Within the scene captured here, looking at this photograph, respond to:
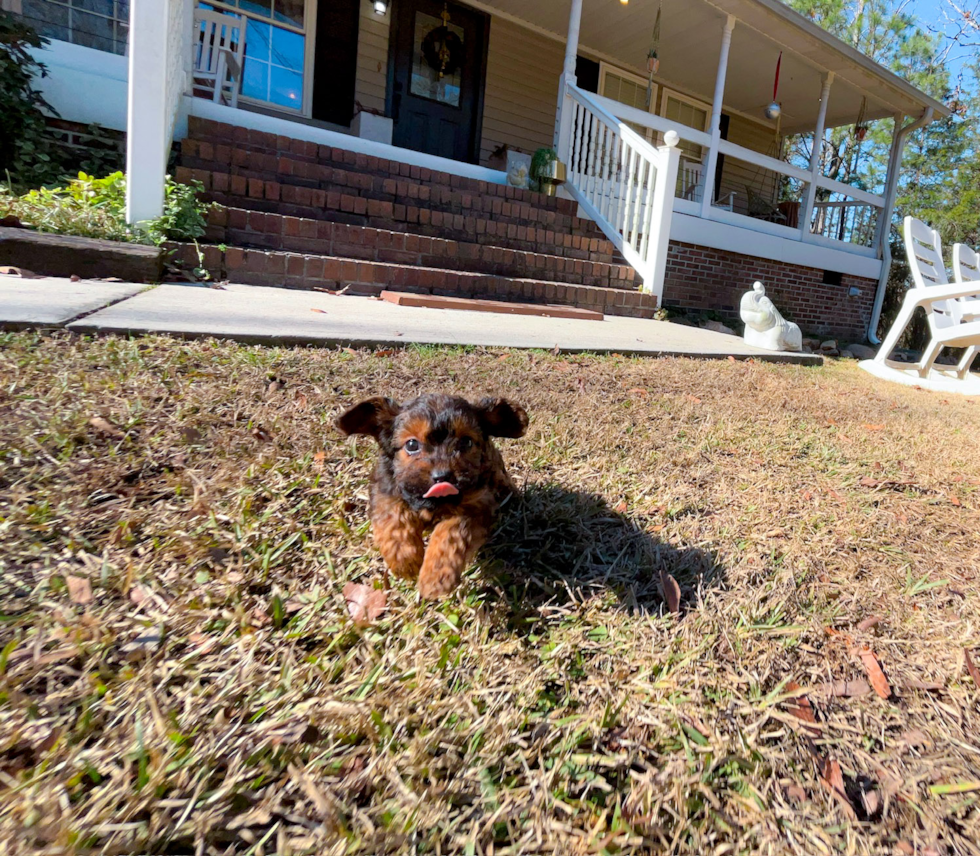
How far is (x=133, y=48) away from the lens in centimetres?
442

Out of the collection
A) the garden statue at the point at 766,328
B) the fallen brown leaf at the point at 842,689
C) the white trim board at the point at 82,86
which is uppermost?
the white trim board at the point at 82,86

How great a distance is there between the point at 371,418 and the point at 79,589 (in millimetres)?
794

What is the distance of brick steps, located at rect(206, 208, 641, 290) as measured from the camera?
5.37 metres

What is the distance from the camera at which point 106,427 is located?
196cm

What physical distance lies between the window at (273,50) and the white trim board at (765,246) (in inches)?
272

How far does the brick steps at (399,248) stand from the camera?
537cm

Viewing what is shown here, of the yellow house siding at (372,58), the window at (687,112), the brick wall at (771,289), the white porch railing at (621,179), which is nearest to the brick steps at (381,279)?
the white porch railing at (621,179)

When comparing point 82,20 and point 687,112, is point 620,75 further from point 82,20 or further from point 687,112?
point 82,20

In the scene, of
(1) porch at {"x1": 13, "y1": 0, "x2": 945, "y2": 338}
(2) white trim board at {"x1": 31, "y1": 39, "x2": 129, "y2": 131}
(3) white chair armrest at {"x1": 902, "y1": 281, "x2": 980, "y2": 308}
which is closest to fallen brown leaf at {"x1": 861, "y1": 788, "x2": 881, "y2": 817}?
(3) white chair armrest at {"x1": 902, "y1": 281, "x2": 980, "y2": 308}

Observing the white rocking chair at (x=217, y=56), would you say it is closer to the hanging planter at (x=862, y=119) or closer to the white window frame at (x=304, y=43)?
the white window frame at (x=304, y=43)

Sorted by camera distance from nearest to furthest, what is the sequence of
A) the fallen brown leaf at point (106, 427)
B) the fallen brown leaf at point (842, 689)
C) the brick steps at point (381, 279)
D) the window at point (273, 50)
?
the fallen brown leaf at point (842, 689), the fallen brown leaf at point (106, 427), the brick steps at point (381, 279), the window at point (273, 50)

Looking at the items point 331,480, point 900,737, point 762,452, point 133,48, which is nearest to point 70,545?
point 331,480

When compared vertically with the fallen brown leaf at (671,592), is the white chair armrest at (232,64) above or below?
above

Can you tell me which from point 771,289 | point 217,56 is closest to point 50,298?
point 217,56
